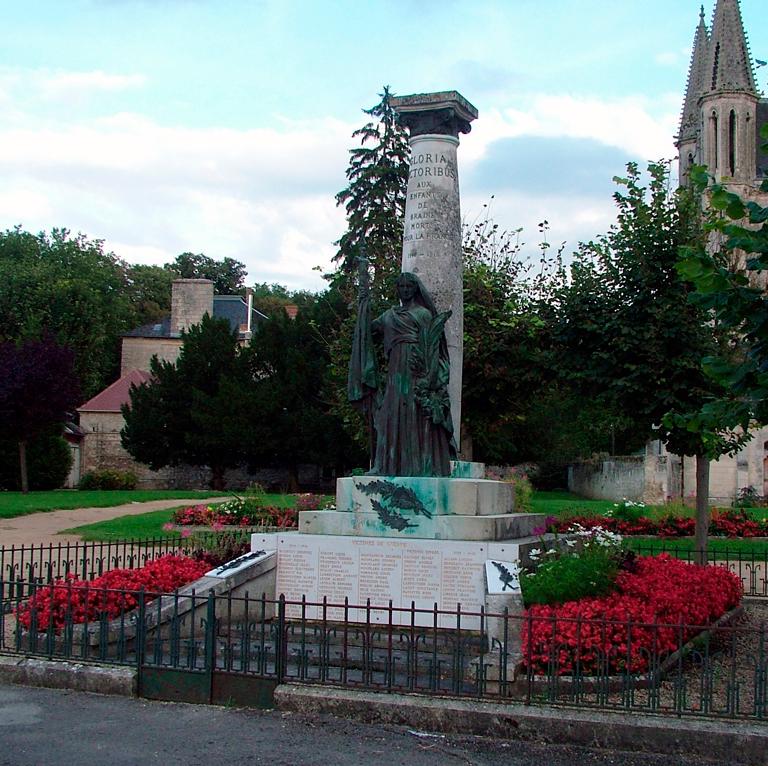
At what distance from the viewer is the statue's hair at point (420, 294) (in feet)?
31.9

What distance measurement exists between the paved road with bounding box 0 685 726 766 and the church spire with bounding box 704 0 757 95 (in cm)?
4159

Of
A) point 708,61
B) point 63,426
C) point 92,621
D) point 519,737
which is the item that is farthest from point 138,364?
→ point 519,737

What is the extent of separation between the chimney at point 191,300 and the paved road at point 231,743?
42.4m

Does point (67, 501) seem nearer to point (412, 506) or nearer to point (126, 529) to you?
point (126, 529)

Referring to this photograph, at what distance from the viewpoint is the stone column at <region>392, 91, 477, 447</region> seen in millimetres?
10508

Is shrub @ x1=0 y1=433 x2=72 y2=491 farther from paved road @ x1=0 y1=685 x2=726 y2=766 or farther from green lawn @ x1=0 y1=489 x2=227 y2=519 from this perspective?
Result: paved road @ x1=0 y1=685 x2=726 y2=766

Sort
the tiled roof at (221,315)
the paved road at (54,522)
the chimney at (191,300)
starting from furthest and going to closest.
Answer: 1. the tiled roof at (221,315)
2. the chimney at (191,300)
3. the paved road at (54,522)

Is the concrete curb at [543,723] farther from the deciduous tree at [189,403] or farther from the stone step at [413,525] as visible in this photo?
the deciduous tree at [189,403]

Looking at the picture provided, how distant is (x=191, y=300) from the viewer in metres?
48.2

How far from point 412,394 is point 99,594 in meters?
3.51

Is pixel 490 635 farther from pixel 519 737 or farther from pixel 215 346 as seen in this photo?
pixel 215 346

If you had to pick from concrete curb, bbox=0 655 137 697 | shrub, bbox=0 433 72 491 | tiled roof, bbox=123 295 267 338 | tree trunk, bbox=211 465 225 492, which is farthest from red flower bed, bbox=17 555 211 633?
tiled roof, bbox=123 295 267 338

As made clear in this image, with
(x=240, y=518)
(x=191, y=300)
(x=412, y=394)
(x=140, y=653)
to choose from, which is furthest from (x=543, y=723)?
(x=191, y=300)

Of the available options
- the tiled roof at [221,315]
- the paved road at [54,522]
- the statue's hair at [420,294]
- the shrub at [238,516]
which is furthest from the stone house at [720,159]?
the statue's hair at [420,294]
